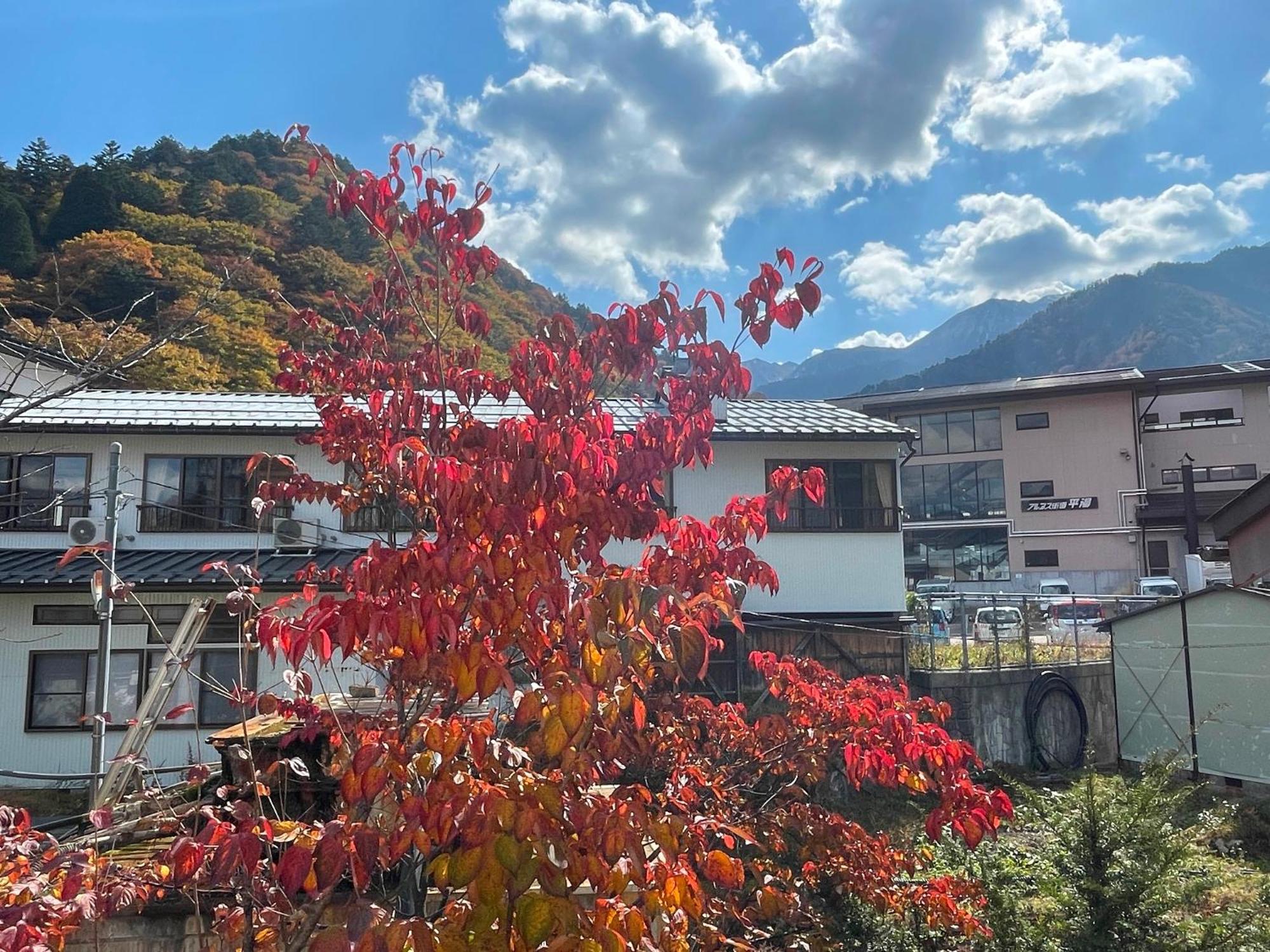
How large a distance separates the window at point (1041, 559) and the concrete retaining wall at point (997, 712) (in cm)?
2467

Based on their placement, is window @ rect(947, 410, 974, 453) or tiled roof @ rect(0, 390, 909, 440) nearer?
tiled roof @ rect(0, 390, 909, 440)

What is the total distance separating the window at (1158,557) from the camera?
36.7 meters

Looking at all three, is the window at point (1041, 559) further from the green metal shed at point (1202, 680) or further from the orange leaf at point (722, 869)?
the orange leaf at point (722, 869)

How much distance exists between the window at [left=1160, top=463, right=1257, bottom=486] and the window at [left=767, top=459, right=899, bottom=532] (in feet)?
92.2

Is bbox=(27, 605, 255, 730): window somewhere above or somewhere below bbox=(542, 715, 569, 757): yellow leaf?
below

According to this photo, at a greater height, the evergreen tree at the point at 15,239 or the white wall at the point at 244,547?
the evergreen tree at the point at 15,239

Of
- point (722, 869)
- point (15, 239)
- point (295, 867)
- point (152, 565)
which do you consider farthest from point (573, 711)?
point (15, 239)

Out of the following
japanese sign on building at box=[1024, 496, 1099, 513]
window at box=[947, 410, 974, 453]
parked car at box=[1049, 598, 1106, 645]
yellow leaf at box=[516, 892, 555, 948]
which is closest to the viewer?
yellow leaf at box=[516, 892, 555, 948]

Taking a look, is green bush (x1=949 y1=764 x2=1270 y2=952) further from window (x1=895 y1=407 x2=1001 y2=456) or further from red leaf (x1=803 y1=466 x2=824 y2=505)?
window (x1=895 y1=407 x2=1001 y2=456)

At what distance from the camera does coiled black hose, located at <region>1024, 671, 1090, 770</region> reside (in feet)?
49.3

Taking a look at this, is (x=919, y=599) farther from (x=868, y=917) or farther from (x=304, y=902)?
(x=304, y=902)

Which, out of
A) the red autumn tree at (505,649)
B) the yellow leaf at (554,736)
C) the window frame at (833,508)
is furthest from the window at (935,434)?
the yellow leaf at (554,736)

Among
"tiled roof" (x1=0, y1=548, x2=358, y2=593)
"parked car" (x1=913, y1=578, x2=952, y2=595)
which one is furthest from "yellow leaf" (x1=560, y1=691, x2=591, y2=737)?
"parked car" (x1=913, y1=578, x2=952, y2=595)

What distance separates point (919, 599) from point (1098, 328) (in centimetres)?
15500
